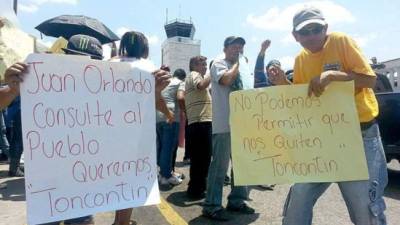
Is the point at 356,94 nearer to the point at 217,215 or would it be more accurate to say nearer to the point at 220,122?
the point at 220,122

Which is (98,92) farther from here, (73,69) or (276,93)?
(276,93)

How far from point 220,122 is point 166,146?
1.91 metres

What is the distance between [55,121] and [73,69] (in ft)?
0.90

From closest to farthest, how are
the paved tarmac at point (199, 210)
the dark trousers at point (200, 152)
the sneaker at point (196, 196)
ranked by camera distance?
the paved tarmac at point (199, 210) < the dark trousers at point (200, 152) < the sneaker at point (196, 196)

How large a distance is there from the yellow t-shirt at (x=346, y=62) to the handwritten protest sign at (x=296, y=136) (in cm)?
10

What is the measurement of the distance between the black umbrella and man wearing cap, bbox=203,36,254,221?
416 centimetres

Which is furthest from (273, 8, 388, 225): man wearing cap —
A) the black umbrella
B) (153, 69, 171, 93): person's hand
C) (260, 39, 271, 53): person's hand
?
the black umbrella

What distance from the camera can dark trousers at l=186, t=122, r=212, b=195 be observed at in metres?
5.15

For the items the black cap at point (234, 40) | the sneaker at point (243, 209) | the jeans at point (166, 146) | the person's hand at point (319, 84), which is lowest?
the sneaker at point (243, 209)

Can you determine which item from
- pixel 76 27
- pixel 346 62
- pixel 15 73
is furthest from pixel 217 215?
pixel 76 27

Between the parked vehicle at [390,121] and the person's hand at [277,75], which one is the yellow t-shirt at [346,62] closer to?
the person's hand at [277,75]

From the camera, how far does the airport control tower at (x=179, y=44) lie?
118 metres

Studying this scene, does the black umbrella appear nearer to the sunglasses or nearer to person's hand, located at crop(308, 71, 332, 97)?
the sunglasses

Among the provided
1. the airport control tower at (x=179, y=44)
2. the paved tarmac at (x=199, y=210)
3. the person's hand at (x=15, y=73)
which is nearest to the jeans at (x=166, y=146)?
the paved tarmac at (x=199, y=210)
